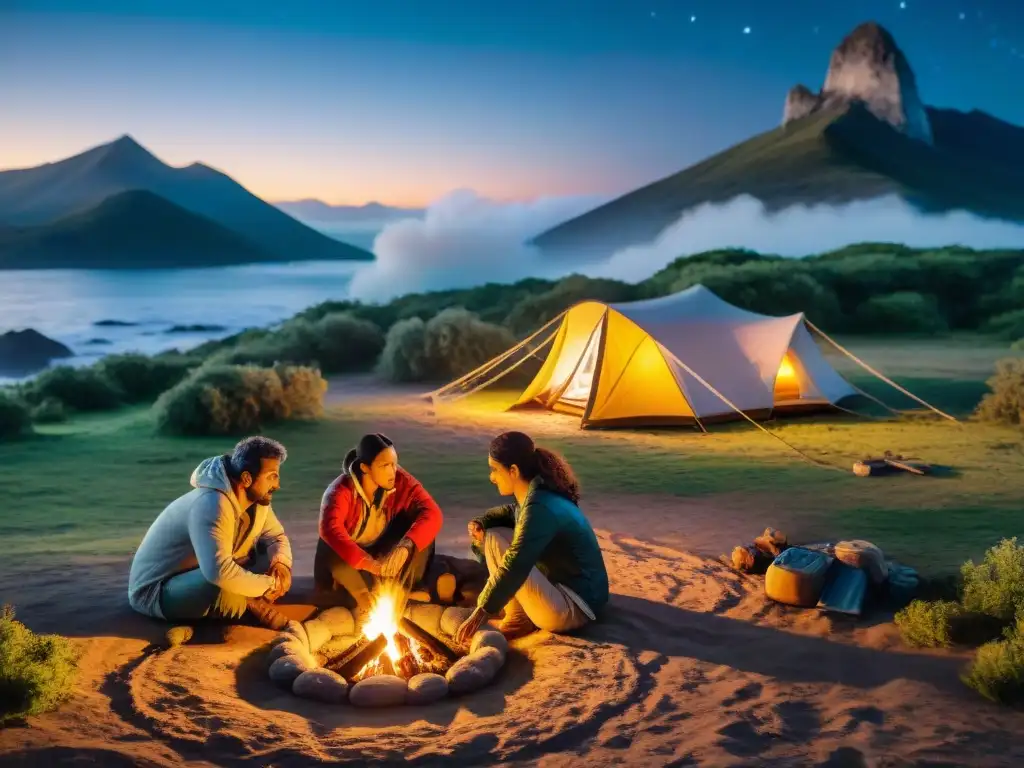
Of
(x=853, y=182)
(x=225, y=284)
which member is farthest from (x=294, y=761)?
(x=853, y=182)

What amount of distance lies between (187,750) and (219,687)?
2.11 feet

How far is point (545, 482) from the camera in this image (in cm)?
452

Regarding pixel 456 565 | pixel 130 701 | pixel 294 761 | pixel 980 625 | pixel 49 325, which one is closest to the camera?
pixel 294 761

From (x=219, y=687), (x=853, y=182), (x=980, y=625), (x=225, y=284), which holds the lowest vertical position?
(x=219, y=687)

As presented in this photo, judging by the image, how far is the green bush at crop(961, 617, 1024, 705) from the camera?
12.1 feet

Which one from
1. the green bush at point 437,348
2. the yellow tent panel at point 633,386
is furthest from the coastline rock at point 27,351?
the yellow tent panel at point 633,386

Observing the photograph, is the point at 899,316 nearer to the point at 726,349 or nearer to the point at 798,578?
the point at 726,349

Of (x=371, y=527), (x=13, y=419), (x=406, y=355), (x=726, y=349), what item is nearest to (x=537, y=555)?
(x=371, y=527)

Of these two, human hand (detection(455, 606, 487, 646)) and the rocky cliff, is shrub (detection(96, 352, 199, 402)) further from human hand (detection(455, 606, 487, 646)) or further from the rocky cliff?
the rocky cliff

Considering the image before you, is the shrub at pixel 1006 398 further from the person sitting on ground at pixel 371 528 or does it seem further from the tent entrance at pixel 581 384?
the person sitting on ground at pixel 371 528

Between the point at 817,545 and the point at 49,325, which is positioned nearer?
the point at 817,545

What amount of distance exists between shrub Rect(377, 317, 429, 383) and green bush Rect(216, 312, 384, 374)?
2.38 m

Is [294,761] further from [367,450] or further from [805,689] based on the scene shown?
[805,689]

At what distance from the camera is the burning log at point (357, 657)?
421 cm
